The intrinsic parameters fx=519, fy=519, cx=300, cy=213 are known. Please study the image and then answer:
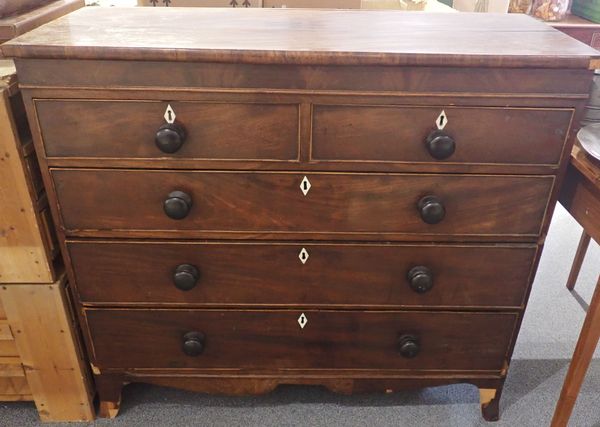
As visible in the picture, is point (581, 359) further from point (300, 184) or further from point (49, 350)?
point (49, 350)

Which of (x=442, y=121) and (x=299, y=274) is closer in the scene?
(x=442, y=121)

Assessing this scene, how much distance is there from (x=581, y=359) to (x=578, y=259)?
0.78 meters

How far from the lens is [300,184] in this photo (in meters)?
1.08

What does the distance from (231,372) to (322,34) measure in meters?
0.85

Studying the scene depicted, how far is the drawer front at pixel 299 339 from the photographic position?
1.25 m

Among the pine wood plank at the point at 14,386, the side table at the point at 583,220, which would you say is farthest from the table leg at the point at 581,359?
the pine wood plank at the point at 14,386

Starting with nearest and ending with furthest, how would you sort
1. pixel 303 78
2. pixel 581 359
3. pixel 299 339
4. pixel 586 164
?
pixel 303 78
pixel 586 164
pixel 581 359
pixel 299 339

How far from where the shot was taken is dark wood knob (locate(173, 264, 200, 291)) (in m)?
1.16

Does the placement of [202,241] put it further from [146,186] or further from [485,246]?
[485,246]

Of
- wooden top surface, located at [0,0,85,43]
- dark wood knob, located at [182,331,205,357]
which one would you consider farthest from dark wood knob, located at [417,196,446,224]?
wooden top surface, located at [0,0,85,43]

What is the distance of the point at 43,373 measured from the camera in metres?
1.32

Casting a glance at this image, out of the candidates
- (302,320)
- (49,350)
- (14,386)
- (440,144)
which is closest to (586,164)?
(440,144)

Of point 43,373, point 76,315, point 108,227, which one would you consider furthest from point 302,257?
point 43,373

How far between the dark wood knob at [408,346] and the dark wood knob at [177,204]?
2.00ft
